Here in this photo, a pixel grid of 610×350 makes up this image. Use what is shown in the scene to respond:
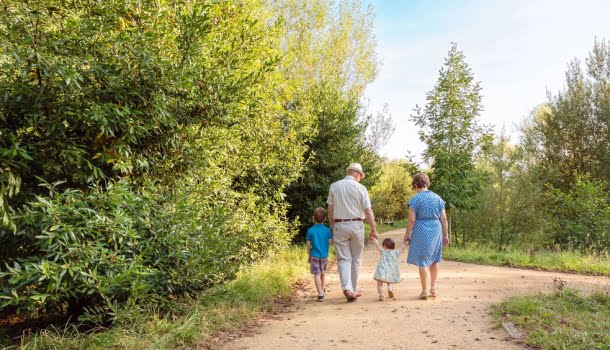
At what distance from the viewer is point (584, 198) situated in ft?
49.7

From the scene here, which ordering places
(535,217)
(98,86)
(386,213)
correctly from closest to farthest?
(98,86) → (535,217) → (386,213)

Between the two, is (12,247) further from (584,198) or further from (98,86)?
(584,198)

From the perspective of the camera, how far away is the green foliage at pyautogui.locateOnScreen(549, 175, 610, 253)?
46.4 feet

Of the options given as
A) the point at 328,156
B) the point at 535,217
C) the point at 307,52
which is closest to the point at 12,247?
the point at 328,156

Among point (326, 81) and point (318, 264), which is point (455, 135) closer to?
point (326, 81)

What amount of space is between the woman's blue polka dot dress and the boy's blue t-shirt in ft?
4.64

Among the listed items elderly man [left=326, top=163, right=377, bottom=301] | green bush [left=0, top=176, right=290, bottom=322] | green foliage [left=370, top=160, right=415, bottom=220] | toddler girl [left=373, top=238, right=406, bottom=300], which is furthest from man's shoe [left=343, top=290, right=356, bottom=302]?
green foliage [left=370, top=160, right=415, bottom=220]

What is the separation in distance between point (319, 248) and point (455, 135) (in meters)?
10.2

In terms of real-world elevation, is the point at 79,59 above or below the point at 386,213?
above

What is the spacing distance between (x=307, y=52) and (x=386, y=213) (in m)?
23.2

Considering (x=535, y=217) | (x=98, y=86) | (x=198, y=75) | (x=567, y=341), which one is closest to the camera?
(x=567, y=341)

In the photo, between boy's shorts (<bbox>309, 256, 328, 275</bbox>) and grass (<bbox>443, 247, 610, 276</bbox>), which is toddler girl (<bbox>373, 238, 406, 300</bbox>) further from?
grass (<bbox>443, 247, 610, 276</bbox>)

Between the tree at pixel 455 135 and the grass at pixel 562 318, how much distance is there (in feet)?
29.0

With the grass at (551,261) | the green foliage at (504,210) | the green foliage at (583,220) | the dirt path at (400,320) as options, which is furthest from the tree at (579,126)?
the dirt path at (400,320)
